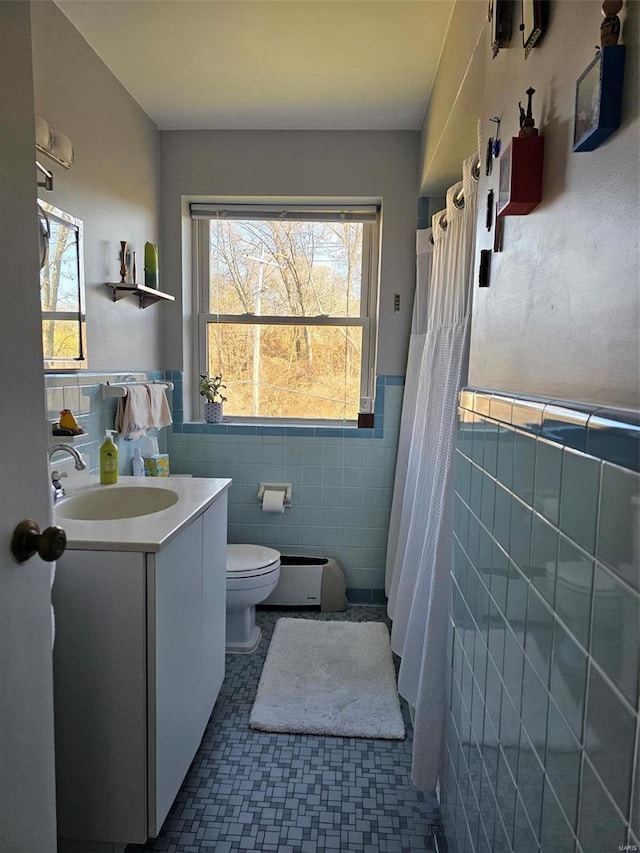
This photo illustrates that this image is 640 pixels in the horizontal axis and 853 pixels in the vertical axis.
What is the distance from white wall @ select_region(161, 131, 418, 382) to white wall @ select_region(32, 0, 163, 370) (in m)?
0.15

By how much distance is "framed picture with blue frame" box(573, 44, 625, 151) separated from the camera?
563 millimetres

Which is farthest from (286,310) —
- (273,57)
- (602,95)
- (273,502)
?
(602,95)

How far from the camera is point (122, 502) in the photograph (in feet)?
6.14

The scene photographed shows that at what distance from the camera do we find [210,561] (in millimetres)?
1756

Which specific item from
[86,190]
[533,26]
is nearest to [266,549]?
[86,190]

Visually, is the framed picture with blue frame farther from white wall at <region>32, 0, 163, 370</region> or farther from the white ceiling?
white wall at <region>32, 0, 163, 370</region>

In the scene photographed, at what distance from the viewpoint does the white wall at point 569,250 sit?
564 millimetres

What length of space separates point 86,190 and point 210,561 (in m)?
1.49

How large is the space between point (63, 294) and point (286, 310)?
136cm

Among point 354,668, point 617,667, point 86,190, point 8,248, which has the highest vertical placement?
point 86,190

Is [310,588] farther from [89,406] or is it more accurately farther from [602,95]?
[602,95]

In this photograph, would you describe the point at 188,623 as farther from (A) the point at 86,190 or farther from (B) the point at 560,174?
(A) the point at 86,190

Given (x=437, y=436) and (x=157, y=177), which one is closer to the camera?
(x=437, y=436)

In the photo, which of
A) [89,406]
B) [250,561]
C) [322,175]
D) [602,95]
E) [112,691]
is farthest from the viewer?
[322,175]
